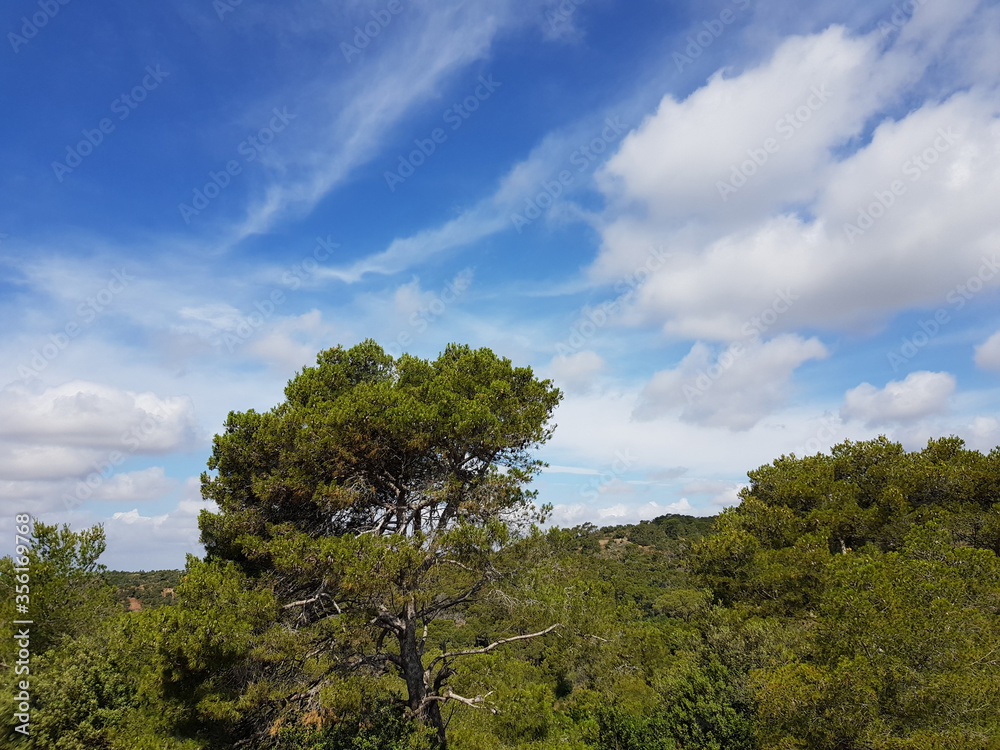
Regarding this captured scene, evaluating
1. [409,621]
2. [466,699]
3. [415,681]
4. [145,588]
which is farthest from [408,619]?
[145,588]

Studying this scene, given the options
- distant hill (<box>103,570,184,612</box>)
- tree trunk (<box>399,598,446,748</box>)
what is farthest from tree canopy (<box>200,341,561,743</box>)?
distant hill (<box>103,570,184,612</box>)

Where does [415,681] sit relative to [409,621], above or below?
below

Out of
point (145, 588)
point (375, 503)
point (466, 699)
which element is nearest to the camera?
point (466, 699)

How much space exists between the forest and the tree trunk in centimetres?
6

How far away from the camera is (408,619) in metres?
12.5

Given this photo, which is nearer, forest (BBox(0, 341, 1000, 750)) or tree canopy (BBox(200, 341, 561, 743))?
forest (BBox(0, 341, 1000, 750))

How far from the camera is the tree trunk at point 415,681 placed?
12703 mm

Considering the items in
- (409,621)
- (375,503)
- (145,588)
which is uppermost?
(375,503)

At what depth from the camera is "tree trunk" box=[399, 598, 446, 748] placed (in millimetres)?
12703

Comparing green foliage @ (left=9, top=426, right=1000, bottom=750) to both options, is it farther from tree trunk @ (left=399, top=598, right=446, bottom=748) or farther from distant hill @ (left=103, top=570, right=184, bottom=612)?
distant hill @ (left=103, top=570, right=184, bottom=612)

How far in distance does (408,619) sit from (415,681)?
191cm

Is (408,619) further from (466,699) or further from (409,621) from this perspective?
(466,699)

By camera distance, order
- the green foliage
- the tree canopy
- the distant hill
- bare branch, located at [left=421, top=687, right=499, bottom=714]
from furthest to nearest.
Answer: the distant hill, bare branch, located at [left=421, top=687, right=499, bottom=714], the tree canopy, the green foliage

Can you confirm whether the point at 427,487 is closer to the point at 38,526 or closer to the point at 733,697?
the point at 733,697
